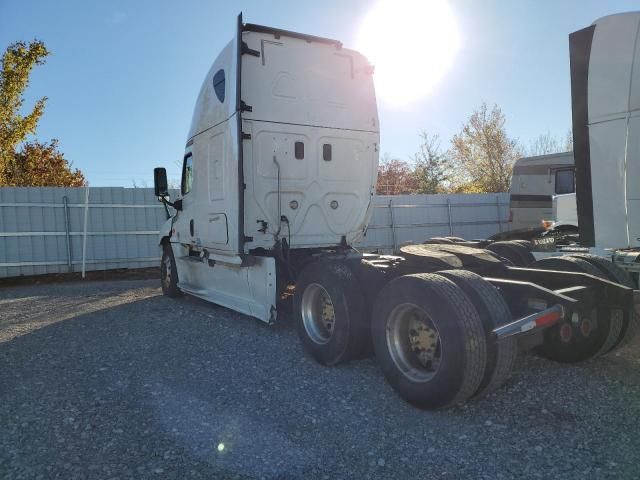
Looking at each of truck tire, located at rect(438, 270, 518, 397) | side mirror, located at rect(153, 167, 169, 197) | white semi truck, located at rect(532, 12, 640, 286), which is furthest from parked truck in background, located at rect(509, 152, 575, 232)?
truck tire, located at rect(438, 270, 518, 397)

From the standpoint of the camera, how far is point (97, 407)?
3689 mm

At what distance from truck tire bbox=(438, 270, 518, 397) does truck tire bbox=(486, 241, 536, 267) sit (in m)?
2.64

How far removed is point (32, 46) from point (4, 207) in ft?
20.3

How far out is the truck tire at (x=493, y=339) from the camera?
10.4 ft

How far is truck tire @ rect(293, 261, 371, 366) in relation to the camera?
170 inches

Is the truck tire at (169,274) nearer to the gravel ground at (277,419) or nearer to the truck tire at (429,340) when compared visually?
the gravel ground at (277,419)

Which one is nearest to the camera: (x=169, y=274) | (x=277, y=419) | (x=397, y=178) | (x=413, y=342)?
(x=277, y=419)

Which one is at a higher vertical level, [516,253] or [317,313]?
[516,253]

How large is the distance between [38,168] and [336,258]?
21.3 m

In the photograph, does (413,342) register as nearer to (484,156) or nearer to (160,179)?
(160,179)

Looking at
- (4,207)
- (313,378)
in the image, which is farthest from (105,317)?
(4,207)

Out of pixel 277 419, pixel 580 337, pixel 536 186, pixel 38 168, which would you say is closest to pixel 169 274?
pixel 277 419

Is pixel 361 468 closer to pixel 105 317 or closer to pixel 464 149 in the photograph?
pixel 105 317

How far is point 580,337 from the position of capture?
4.12 m
